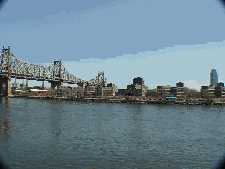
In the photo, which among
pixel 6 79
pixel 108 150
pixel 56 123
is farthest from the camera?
pixel 6 79

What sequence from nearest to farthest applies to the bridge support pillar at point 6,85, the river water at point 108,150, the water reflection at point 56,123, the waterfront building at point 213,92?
the river water at point 108,150 → the water reflection at point 56,123 → the bridge support pillar at point 6,85 → the waterfront building at point 213,92

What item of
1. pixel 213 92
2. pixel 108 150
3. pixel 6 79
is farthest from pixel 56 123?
pixel 213 92

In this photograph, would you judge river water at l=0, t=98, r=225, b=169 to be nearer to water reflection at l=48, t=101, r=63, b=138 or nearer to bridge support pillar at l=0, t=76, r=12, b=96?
water reflection at l=48, t=101, r=63, b=138

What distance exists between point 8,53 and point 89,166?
188 meters

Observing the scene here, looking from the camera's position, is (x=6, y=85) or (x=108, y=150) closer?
(x=108, y=150)

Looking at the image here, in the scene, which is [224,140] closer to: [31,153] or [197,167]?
[197,167]

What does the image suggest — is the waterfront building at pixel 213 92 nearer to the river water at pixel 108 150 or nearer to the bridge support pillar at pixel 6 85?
the bridge support pillar at pixel 6 85

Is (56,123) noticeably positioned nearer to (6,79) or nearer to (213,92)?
(6,79)

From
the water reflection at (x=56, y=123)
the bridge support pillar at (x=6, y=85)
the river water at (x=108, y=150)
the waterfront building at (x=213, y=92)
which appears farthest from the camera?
the waterfront building at (x=213, y=92)

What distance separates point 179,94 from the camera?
646 feet

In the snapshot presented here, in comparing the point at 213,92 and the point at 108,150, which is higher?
the point at 213,92

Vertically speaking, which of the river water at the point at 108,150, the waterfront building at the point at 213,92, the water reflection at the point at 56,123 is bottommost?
the river water at the point at 108,150

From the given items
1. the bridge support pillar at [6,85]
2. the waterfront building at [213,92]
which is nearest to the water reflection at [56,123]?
the bridge support pillar at [6,85]

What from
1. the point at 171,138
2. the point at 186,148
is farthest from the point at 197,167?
the point at 171,138
